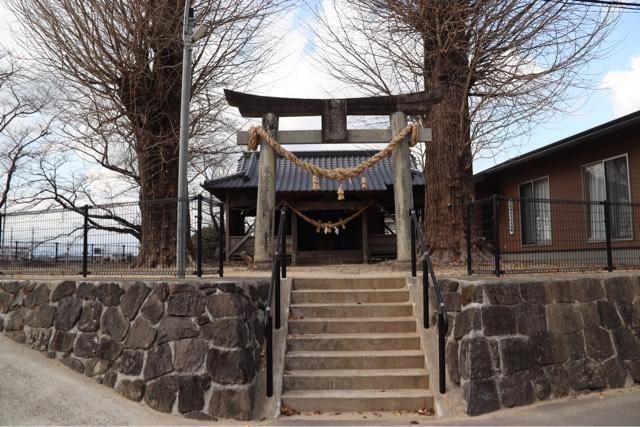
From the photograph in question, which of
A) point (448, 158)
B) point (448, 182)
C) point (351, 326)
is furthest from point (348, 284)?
point (448, 158)

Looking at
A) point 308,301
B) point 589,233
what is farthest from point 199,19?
point 589,233

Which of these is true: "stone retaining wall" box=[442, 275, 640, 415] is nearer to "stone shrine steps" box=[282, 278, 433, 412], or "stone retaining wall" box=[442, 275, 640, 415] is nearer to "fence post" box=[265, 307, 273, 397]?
"stone shrine steps" box=[282, 278, 433, 412]

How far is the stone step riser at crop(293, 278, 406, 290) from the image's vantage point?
7.43 meters

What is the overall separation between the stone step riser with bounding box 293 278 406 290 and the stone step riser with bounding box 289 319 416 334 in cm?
86

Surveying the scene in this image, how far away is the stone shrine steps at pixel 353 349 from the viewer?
5531 mm

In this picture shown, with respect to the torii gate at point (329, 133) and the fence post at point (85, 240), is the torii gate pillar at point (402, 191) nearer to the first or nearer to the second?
the torii gate at point (329, 133)

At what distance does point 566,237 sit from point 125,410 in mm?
7250

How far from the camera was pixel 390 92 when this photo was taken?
40.8ft

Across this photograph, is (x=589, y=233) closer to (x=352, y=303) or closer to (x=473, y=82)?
(x=473, y=82)

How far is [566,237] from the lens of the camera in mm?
8680

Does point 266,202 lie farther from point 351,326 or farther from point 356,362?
point 356,362

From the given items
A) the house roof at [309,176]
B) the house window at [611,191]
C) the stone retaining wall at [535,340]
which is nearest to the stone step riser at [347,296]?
the stone retaining wall at [535,340]

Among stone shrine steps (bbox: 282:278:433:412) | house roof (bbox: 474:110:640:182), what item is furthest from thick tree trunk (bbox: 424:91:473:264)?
stone shrine steps (bbox: 282:278:433:412)

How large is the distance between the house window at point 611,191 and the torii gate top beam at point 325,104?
12.2 feet
